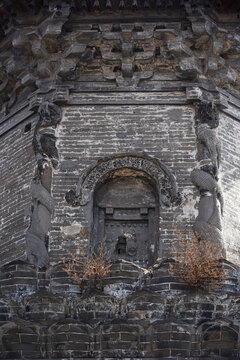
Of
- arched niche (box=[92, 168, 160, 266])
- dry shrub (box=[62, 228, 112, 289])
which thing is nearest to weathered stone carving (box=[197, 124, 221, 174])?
arched niche (box=[92, 168, 160, 266])

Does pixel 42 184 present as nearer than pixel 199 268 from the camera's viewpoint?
No

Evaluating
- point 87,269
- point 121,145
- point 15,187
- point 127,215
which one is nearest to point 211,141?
point 121,145

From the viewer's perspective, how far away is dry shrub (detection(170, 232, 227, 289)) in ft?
38.3

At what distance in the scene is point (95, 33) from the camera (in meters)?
15.9

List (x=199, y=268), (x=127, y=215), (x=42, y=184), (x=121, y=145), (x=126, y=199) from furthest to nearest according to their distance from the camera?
(x=121, y=145) → (x=126, y=199) → (x=127, y=215) → (x=42, y=184) → (x=199, y=268)

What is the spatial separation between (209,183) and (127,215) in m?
1.66

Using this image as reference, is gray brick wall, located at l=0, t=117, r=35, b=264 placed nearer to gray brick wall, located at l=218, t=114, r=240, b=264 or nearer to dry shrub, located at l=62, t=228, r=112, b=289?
dry shrub, located at l=62, t=228, r=112, b=289

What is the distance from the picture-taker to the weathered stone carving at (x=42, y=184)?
13508 mm

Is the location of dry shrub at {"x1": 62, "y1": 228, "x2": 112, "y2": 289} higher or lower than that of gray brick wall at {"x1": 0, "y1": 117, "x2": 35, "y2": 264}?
lower

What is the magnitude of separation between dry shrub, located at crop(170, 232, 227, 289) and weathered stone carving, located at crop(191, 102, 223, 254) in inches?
31.9

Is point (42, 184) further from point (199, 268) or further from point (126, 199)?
point (199, 268)

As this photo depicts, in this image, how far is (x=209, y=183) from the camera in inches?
553

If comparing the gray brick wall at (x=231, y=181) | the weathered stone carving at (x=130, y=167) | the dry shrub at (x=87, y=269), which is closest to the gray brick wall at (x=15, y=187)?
the weathered stone carving at (x=130, y=167)

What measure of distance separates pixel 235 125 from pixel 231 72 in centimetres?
122
